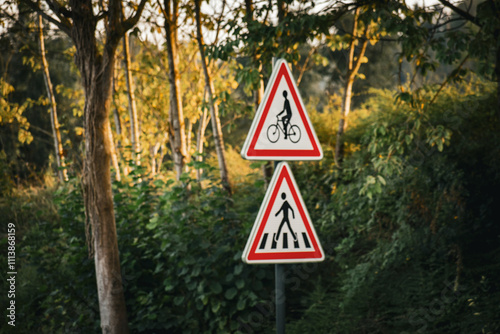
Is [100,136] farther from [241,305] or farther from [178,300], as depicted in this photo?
[241,305]

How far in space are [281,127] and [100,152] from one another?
3081 millimetres

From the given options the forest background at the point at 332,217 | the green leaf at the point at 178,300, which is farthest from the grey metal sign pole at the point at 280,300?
the green leaf at the point at 178,300

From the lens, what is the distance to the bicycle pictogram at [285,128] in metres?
3.07

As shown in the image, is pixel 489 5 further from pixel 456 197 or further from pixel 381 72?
pixel 381 72

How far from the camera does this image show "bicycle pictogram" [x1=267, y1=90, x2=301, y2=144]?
10.1 feet

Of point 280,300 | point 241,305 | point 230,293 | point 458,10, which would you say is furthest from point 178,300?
point 458,10

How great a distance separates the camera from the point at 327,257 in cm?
641

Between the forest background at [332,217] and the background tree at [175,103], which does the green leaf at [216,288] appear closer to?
the forest background at [332,217]

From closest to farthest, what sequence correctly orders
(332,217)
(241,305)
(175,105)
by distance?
(241,305), (332,217), (175,105)

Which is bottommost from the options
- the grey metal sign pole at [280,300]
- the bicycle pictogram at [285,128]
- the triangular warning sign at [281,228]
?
the grey metal sign pole at [280,300]

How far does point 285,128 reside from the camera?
3.11 m

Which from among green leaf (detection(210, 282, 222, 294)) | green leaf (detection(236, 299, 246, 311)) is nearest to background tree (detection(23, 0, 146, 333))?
green leaf (detection(210, 282, 222, 294))

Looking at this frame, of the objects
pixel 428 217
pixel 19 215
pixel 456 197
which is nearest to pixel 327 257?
pixel 428 217

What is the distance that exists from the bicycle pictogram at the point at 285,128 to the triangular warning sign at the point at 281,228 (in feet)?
0.66
